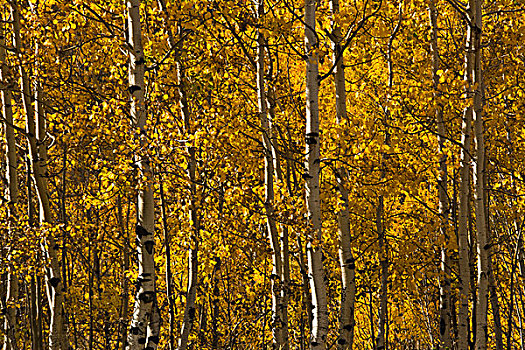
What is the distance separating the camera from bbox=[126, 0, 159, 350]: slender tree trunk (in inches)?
233

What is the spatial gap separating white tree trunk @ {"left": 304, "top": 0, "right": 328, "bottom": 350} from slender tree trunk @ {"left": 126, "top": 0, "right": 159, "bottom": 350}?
154 cm

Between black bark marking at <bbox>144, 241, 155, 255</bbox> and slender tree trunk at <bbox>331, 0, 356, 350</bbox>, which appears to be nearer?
black bark marking at <bbox>144, 241, 155, 255</bbox>

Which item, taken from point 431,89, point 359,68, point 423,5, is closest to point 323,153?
point 431,89

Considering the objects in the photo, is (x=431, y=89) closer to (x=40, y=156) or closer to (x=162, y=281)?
(x=40, y=156)

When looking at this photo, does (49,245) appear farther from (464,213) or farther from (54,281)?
(464,213)

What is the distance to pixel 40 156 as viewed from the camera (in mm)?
7520

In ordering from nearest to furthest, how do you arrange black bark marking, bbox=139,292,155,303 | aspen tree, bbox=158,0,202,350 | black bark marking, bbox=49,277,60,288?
black bark marking, bbox=139,292,155,303 < black bark marking, bbox=49,277,60,288 < aspen tree, bbox=158,0,202,350

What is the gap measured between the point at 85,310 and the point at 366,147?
26.1 ft

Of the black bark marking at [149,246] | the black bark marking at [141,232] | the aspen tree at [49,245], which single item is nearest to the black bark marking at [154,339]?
the black bark marking at [149,246]

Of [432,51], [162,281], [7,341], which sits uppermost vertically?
[432,51]

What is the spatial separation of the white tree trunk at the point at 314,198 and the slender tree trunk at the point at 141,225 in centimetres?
154

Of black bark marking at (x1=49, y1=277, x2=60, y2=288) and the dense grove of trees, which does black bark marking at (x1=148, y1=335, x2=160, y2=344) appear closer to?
the dense grove of trees

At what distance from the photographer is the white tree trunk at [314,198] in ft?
19.9

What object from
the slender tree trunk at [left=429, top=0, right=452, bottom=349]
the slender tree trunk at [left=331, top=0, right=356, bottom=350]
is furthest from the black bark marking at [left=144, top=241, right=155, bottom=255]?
the slender tree trunk at [left=429, top=0, right=452, bottom=349]
